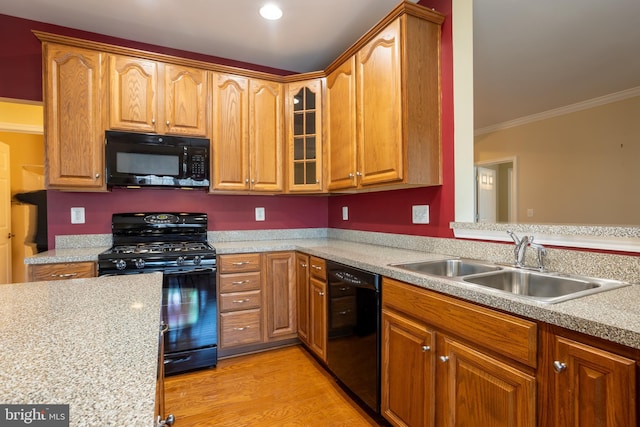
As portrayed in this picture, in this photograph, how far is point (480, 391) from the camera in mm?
1177

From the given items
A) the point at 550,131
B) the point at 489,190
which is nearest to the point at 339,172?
the point at 550,131

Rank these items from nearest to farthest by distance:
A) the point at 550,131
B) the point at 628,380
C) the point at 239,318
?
the point at 628,380 < the point at 239,318 < the point at 550,131

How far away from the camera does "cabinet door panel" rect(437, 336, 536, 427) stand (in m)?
1.04

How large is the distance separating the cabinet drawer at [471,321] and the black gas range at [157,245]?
1476mm

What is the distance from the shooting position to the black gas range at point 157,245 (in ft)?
7.18

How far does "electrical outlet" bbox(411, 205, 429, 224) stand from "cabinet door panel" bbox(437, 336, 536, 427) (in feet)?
3.40

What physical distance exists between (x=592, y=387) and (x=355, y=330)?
3.85 ft

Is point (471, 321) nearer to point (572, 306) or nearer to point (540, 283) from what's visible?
point (572, 306)

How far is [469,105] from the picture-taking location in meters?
1.97

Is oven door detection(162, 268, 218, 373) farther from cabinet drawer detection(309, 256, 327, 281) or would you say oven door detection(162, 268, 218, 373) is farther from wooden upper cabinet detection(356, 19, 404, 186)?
wooden upper cabinet detection(356, 19, 404, 186)

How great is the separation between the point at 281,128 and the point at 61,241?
6.45 ft

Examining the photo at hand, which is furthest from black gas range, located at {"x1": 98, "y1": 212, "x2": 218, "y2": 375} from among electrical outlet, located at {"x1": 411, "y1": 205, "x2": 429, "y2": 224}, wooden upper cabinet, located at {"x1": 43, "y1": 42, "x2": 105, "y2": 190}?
electrical outlet, located at {"x1": 411, "y1": 205, "x2": 429, "y2": 224}

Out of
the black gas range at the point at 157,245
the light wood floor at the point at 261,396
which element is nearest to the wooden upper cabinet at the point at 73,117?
the black gas range at the point at 157,245

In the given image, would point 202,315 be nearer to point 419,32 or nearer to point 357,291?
point 357,291
